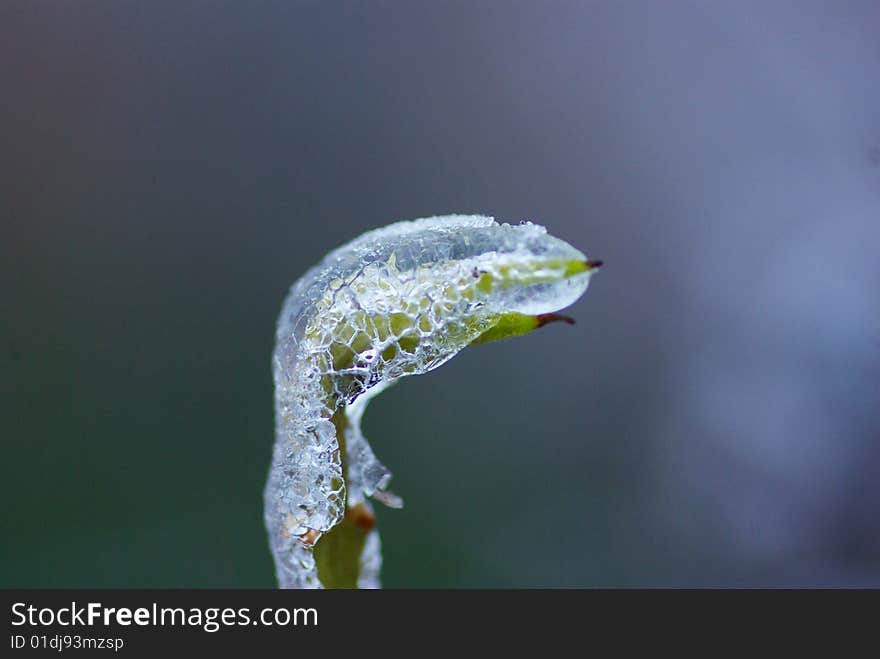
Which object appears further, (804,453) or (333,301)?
(804,453)

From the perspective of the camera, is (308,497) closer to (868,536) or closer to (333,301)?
(333,301)

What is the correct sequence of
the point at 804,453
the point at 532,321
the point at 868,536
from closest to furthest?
the point at 532,321, the point at 868,536, the point at 804,453

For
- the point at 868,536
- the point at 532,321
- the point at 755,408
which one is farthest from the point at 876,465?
the point at 532,321

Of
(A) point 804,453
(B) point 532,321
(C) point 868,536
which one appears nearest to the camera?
(B) point 532,321

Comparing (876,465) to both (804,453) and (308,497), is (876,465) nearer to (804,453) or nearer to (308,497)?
(804,453)

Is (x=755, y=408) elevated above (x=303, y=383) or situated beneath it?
elevated above

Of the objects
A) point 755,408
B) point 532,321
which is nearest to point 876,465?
point 755,408

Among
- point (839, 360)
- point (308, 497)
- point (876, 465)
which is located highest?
point (839, 360)
